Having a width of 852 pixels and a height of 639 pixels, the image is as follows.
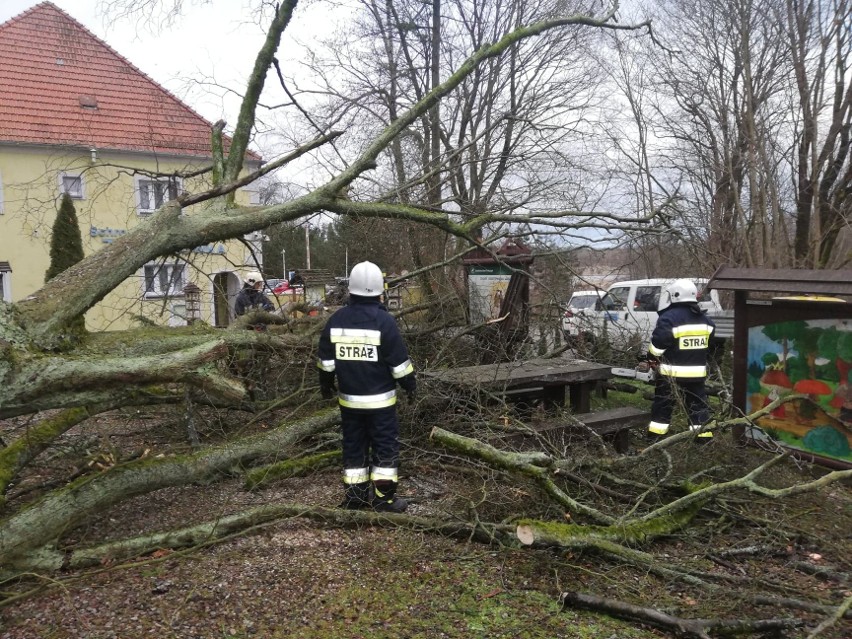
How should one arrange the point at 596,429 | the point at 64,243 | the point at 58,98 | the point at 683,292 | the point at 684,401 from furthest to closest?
the point at 58,98 → the point at 64,243 → the point at 683,292 → the point at 684,401 → the point at 596,429

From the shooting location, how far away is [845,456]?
5090 millimetres

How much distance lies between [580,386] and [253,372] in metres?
3.13

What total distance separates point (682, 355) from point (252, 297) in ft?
16.7

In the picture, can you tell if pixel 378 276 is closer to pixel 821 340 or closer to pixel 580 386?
pixel 580 386

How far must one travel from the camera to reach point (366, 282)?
424 cm

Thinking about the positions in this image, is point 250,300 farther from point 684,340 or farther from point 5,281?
point 5,281

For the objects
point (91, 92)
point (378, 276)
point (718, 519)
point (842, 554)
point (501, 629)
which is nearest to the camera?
point (501, 629)

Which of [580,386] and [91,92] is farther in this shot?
[91,92]

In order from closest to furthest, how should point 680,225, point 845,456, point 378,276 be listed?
point 378,276 → point 845,456 → point 680,225

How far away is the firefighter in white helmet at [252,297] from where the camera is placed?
769 centimetres

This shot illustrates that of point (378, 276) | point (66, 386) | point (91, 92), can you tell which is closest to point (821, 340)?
point (378, 276)

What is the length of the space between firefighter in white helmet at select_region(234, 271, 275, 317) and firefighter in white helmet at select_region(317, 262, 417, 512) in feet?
11.5

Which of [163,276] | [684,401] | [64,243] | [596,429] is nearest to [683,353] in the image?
[684,401]

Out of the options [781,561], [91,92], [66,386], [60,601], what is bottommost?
[781,561]
